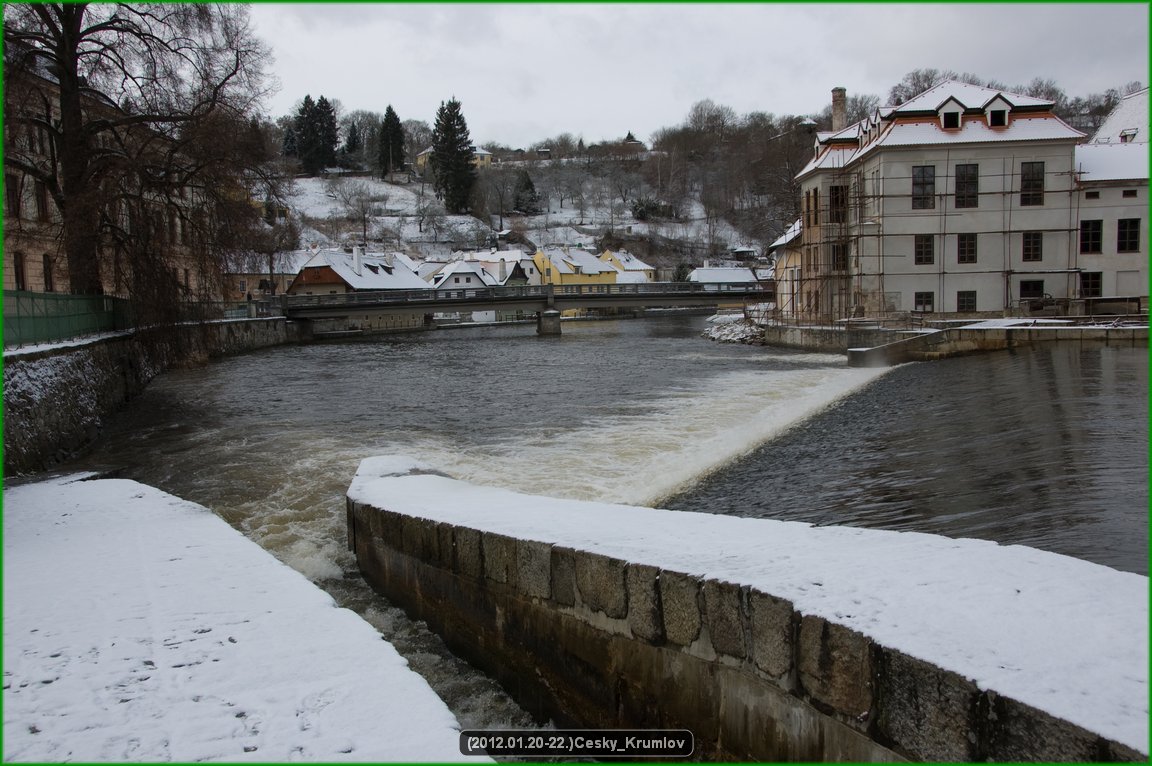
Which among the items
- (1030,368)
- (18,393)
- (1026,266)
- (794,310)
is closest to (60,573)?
(18,393)

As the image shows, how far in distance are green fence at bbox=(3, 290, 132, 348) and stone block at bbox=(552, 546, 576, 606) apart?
1503 centimetres

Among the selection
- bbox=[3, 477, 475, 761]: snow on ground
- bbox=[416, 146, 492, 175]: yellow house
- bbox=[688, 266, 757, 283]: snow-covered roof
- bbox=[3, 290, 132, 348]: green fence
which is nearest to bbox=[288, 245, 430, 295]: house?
bbox=[688, 266, 757, 283]: snow-covered roof

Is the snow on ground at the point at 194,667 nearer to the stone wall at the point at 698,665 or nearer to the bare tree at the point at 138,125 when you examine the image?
the stone wall at the point at 698,665

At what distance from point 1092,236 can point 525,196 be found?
5240 inches

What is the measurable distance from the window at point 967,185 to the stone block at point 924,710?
1608 inches

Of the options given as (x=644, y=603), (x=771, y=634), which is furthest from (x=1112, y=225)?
(x=771, y=634)

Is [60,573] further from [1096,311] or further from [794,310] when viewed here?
[794,310]

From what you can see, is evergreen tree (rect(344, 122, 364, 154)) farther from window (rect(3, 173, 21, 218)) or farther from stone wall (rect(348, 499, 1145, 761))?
stone wall (rect(348, 499, 1145, 761))

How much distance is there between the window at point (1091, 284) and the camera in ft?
125

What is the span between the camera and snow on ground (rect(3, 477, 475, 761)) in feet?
13.9

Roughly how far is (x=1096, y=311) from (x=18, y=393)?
39254 millimetres

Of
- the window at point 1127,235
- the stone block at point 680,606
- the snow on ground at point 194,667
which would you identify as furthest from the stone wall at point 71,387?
the window at point 1127,235

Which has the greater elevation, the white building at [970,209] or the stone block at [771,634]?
the white building at [970,209]

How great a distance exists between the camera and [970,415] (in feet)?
49.9
